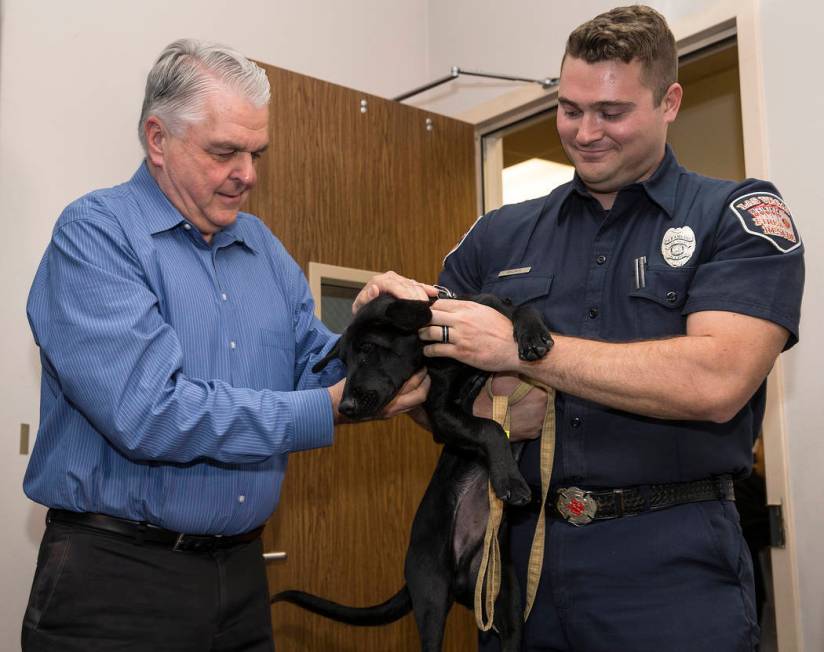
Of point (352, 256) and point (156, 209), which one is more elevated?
point (352, 256)

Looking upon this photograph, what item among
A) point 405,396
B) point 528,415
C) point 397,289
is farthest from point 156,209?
point 528,415

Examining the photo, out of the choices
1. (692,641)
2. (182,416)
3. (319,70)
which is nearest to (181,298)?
(182,416)

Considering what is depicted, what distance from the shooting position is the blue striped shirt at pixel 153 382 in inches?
62.7

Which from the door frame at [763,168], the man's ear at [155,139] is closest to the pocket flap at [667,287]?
the man's ear at [155,139]

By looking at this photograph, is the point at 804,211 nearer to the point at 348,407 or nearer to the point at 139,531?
the point at 348,407

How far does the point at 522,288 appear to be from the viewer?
1860mm

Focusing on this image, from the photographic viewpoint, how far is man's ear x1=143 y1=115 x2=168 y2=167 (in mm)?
1845

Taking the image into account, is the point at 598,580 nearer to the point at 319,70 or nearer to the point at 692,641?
the point at 692,641

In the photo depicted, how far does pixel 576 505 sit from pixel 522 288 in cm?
47

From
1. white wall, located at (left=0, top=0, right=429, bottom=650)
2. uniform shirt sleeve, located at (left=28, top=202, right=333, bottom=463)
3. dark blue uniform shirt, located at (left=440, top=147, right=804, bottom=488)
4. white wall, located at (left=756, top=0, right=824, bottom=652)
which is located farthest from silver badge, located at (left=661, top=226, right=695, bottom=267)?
white wall, located at (left=0, top=0, right=429, bottom=650)

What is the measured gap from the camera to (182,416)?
159 cm

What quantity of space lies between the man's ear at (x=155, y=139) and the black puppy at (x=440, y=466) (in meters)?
0.54

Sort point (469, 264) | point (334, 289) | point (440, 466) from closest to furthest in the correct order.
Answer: point (440, 466) → point (469, 264) → point (334, 289)

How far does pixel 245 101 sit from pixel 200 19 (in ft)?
5.59
